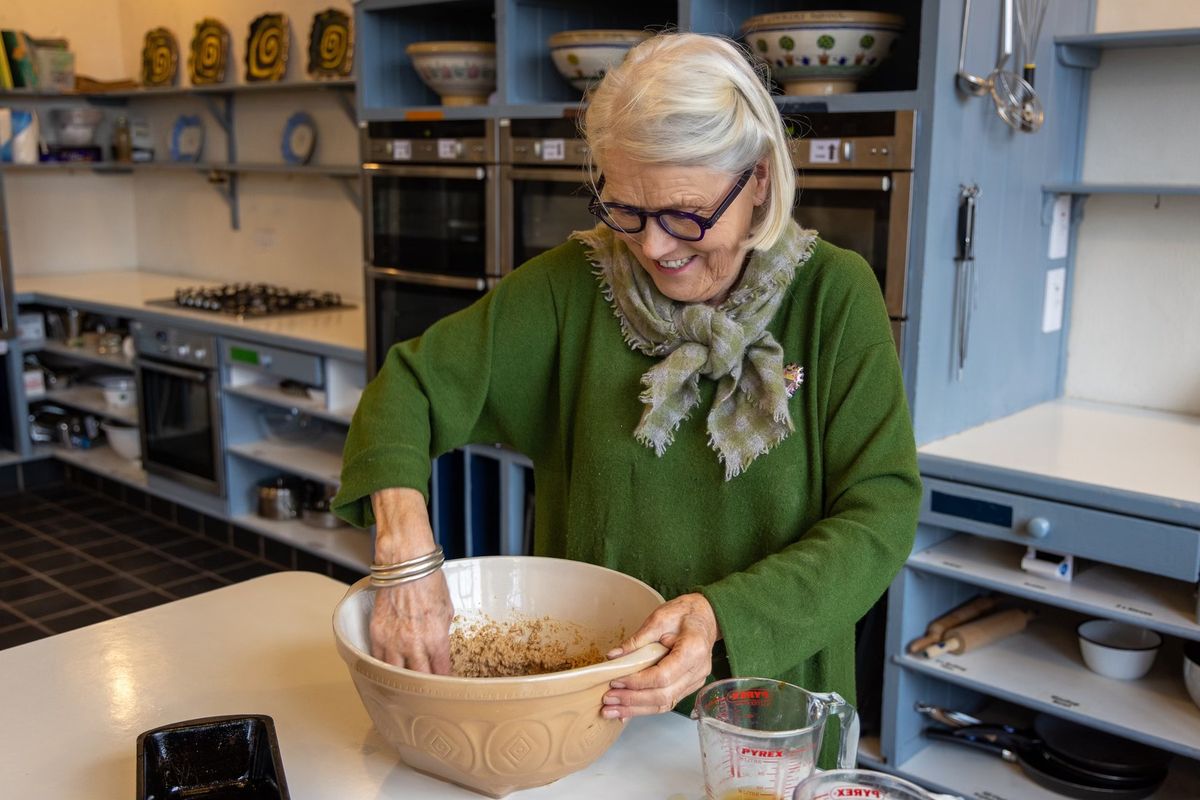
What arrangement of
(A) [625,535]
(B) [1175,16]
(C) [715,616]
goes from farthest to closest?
(B) [1175,16]
(A) [625,535]
(C) [715,616]

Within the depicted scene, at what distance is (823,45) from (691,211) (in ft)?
3.97

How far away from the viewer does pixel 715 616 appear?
1.12 m

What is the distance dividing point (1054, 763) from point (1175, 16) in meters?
1.63

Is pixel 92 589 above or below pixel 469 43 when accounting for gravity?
below

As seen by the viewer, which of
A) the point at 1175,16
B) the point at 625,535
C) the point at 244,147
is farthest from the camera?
the point at 244,147

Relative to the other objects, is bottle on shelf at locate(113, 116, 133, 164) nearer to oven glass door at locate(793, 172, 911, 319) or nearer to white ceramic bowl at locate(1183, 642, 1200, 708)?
oven glass door at locate(793, 172, 911, 319)

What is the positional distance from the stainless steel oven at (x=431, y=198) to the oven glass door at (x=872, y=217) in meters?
1.05

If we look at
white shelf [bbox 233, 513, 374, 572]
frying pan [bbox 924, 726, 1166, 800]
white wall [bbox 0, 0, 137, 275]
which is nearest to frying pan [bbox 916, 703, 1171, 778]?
frying pan [bbox 924, 726, 1166, 800]

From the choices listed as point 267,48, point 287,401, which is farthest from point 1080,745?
point 267,48

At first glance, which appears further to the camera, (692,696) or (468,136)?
(468,136)

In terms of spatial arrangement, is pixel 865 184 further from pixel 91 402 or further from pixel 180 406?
pixel 91 402

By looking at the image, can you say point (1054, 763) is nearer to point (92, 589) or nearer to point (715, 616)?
point (715, 616)

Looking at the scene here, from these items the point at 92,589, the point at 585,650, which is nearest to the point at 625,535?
the point at 585,650

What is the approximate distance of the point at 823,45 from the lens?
7.64 ft
